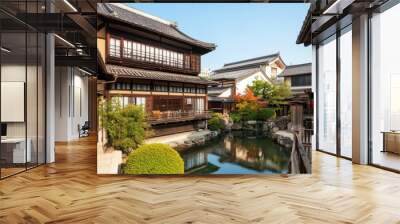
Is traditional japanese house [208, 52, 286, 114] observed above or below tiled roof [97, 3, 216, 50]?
below

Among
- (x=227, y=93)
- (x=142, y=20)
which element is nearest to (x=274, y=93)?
(x=227, y=93)

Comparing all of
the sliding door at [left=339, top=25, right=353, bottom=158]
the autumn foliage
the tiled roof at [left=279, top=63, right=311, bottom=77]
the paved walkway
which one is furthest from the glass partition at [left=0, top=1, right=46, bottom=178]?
the sliding door at [left=339, top=25, right=353, bottom=158]

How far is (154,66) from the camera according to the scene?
4938 mm

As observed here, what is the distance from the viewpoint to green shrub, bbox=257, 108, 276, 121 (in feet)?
16.4

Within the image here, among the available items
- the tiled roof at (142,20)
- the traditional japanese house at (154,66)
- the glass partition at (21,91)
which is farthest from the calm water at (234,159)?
the glass partition at (21,91)

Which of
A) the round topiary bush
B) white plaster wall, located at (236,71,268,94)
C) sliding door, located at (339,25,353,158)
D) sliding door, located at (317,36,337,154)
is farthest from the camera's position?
sliding door, located at (317,36,337,154)

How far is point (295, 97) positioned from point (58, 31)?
438 cm

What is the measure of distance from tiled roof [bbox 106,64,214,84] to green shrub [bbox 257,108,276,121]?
3.08ft

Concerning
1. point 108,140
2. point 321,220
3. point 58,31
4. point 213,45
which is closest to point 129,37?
point 213,45

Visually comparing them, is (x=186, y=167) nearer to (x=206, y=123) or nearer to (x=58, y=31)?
(x=206, y=123)

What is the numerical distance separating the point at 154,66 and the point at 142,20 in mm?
694

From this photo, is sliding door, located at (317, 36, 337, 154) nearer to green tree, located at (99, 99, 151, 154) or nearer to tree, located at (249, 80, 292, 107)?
tree, located at (249, 80, 292, 107)

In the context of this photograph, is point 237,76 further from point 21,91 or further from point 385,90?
point 21,91

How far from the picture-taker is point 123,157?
187 inches
